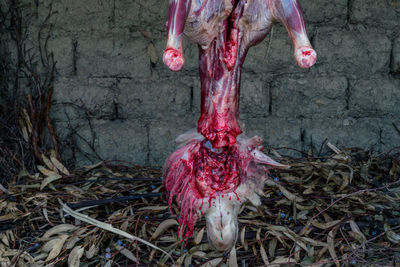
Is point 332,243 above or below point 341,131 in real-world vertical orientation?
below

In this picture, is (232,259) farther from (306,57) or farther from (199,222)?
(306,57)

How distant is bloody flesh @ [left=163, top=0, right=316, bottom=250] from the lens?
1.14 metres

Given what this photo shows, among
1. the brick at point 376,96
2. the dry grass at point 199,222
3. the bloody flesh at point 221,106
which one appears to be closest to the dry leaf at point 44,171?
the dry grass at point 199,222

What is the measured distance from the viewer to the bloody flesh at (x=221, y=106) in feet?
3.73

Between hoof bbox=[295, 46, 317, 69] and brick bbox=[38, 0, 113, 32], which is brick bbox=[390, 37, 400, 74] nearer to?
brick bbox=[38, 0, 113, 32]

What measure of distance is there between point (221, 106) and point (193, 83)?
1070 millimetres

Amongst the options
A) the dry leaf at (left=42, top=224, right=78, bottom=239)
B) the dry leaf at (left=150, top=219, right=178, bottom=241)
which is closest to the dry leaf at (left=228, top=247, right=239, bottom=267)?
the dry leaf at (left=150, top=219, right=178, bottom=241)

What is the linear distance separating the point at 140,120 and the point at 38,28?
2.06 feet

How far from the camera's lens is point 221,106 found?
4.21 ft

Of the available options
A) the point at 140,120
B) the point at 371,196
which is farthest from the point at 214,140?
the point at 140,120

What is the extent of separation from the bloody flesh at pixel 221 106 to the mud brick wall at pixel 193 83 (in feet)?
3.17

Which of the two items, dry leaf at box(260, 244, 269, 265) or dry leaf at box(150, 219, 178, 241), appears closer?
dry leaf at box(260, 244, 269, 265)

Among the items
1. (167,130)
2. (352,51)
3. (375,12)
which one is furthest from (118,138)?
(375,12)

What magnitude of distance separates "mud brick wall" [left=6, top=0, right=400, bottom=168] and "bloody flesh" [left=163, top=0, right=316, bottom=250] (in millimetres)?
966
